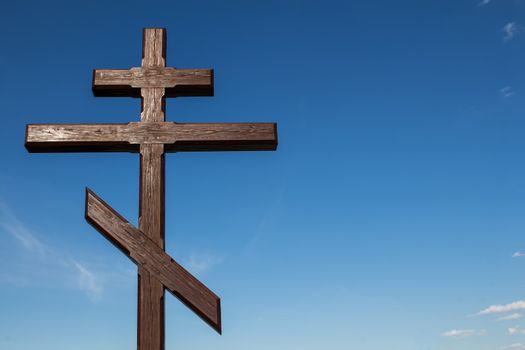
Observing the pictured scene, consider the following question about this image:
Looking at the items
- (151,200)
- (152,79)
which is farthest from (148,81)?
(151,200)

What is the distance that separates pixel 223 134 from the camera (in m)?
5.96

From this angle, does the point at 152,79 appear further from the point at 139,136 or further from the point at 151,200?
the point at 151,200

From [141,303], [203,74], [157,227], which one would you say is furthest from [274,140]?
[141,303]

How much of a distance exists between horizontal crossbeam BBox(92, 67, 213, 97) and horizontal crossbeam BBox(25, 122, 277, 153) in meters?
0.44

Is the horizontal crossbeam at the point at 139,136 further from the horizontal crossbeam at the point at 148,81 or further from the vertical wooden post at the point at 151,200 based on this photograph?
the horizontal crossbeam at the point at 148,81

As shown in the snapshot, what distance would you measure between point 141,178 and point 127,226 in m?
0.50

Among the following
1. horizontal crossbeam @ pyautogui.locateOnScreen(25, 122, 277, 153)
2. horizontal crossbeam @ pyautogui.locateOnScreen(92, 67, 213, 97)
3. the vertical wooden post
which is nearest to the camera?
the vertical wooden post

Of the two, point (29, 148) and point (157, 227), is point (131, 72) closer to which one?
point (29, 148)

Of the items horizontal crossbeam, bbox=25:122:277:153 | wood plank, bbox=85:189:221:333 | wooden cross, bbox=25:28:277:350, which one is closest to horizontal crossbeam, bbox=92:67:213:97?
wooden cross, bbox=25:28:277:350

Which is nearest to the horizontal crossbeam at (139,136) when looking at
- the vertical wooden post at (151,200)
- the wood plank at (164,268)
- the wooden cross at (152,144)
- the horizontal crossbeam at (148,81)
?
the wooden cross at (152,144)

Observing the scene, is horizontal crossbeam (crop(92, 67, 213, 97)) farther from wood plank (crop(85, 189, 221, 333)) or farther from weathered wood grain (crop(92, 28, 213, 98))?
wood plank (crop(85, 189, 221, 333))

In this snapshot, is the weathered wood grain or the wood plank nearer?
the wood plank

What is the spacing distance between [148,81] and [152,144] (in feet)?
2.41

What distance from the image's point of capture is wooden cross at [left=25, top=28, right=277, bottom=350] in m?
5.21
